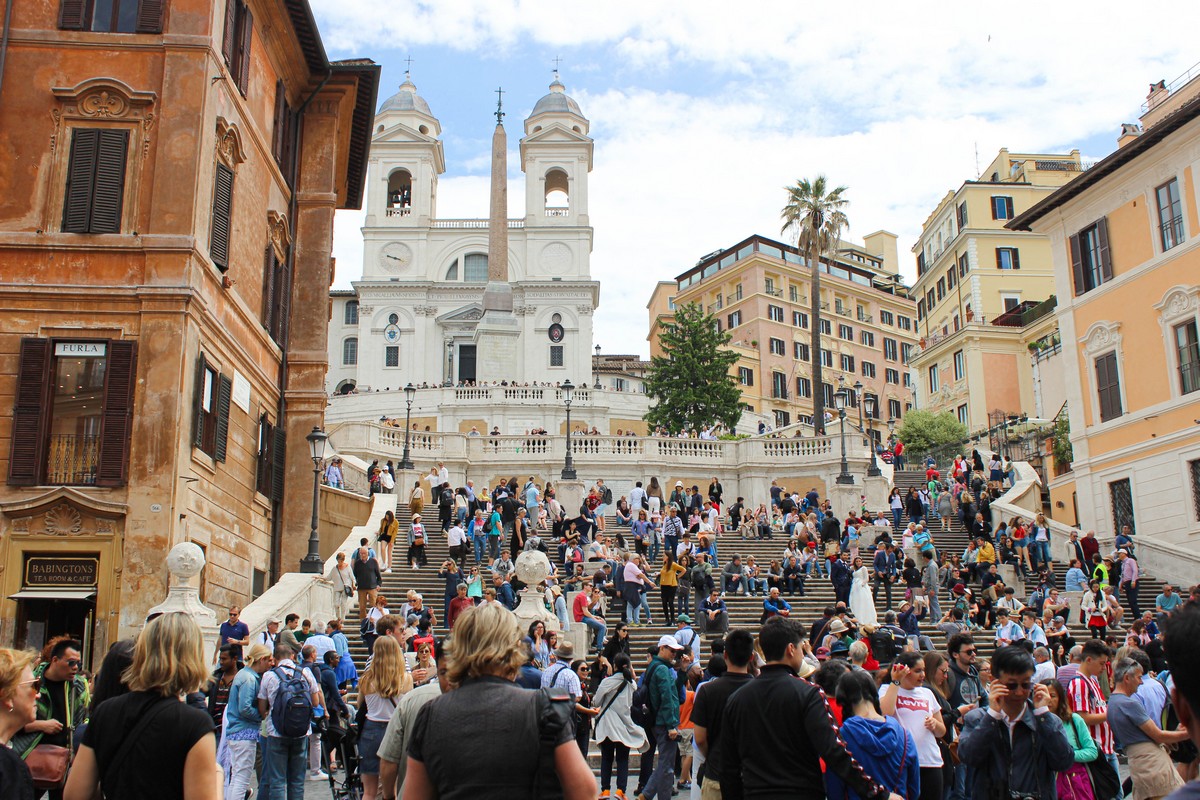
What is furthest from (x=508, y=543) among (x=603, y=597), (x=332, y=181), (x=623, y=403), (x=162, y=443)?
(x=623, y=403)

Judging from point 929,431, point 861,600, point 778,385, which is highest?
point 778,385

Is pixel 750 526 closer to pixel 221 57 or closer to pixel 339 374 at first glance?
pixel 221 57

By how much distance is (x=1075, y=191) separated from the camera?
32969 mm

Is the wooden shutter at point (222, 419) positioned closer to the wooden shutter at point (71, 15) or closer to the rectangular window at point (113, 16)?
the rectangular window at point (113, 16)

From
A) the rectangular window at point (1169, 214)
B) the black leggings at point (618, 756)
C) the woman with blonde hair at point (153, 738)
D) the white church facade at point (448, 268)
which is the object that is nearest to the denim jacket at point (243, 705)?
the black leggings at point (618, 756)

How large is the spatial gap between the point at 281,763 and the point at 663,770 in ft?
12.0

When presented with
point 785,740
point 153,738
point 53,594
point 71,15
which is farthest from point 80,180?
point 785,740

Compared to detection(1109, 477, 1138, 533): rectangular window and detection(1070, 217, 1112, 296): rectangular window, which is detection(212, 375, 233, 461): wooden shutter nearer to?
detection(1109, 477, 1138, 533): rectangular window

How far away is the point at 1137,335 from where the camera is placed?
101 feet

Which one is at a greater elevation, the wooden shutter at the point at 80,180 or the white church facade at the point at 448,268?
the white church facade at the point at 448,268

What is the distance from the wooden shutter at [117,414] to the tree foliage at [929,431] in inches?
1752

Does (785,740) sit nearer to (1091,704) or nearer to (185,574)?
(1091,704)

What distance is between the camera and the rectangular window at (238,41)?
68.0ft

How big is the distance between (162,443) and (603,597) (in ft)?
27.8
